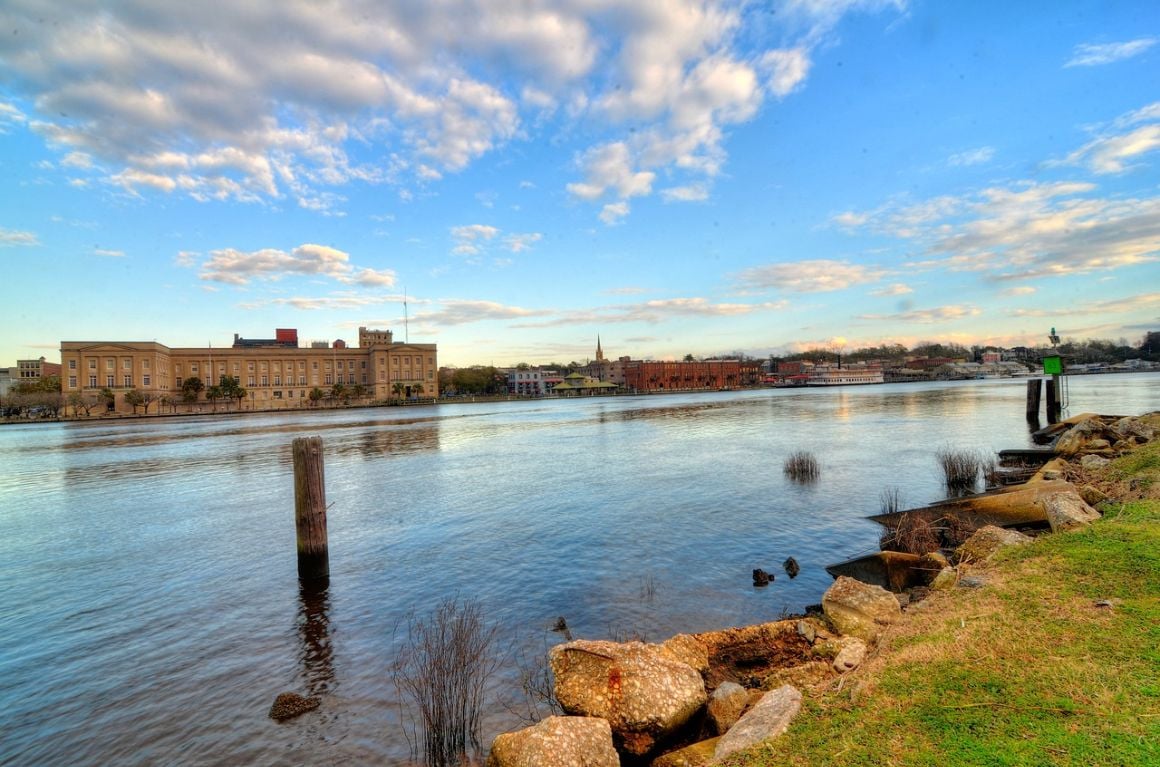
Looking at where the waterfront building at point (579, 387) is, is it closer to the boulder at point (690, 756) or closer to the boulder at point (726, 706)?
the boulder at point (726, 706)

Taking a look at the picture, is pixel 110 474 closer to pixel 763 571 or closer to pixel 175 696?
pixel 175 696

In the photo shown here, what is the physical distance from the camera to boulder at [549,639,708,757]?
18.5 feet

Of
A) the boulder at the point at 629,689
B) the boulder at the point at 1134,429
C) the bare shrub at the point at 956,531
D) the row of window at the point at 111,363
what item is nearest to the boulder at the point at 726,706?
the boulder at the point at 629,689

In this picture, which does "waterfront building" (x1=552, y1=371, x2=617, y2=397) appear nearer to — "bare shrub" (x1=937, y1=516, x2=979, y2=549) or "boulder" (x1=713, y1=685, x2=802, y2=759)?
"bare shrub" (x1=937, y1=516, x2=979, y2=549)

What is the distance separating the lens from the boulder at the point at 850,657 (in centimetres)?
595

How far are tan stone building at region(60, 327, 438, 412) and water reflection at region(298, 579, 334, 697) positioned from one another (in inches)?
5586

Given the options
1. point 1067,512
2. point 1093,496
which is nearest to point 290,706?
point 1067,512

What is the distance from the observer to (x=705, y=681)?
22.7 feet

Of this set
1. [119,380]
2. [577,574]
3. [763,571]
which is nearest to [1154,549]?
[763,571]

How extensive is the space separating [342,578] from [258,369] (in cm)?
15828

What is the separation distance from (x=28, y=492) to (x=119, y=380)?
126 meters

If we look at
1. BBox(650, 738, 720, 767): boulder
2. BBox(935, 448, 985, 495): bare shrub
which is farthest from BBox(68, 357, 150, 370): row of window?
BBox(650, 738, 720, 767): boulder

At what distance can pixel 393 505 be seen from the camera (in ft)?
68.2

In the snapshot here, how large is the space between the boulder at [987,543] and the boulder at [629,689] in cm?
599
